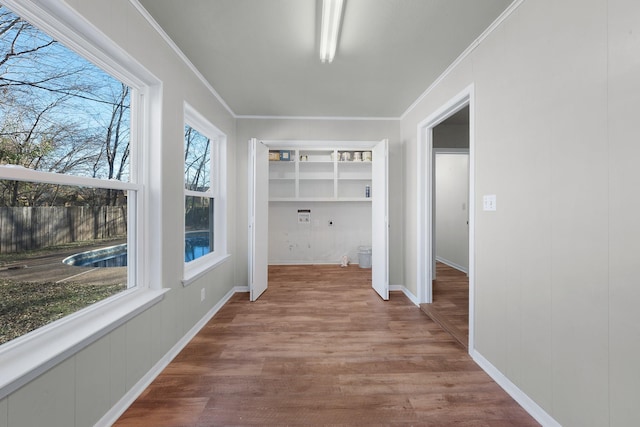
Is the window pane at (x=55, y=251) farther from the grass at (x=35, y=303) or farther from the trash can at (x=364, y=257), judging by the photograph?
the trash can at (x=364, y=257)

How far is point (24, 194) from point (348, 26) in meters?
2.11

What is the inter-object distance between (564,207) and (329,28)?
1828mm

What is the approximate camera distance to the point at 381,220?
3223 millimetres

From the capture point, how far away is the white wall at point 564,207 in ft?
3.31

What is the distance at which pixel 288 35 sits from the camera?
5.94 ft

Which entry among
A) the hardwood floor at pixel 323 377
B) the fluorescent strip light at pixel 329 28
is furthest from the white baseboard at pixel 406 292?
the fluorescent strip light at pixel 329 28

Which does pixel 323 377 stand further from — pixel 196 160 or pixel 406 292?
pixel 196 160

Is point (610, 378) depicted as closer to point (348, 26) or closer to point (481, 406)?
point (481, 406)

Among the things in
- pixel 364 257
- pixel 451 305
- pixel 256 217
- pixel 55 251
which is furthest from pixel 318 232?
pixel 55 251

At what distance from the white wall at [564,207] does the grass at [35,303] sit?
263cm

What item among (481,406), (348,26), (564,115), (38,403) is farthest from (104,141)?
(481,406)

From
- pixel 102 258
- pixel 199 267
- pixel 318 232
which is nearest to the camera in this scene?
pixel 102 258

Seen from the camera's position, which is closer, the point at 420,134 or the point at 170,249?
the point at 170,249

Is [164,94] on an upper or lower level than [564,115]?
upper
